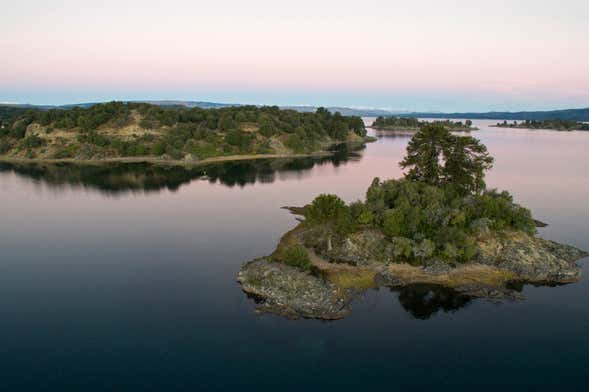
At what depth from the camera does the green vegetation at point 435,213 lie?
4759 centimetres

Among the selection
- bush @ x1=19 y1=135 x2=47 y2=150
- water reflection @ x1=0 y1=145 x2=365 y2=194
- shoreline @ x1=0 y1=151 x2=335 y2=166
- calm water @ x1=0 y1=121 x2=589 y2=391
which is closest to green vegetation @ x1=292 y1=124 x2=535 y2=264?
calm water @ x1=0 y1=121 x2=589 y2=391

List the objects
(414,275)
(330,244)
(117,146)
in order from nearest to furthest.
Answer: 1. (414,275)
2. (330,244)
3. (117,146)

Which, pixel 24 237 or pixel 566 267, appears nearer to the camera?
pixel 566 267

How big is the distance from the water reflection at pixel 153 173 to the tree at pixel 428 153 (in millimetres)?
46341

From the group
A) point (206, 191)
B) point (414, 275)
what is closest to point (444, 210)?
point (414, 275)

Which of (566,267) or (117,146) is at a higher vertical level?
(117,146)

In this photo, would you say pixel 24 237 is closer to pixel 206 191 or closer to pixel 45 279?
pixel 45 279

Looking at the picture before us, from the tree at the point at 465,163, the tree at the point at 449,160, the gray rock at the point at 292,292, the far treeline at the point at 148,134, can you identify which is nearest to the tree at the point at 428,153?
the tree at the point at 449,160

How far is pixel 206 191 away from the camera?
91.8 m

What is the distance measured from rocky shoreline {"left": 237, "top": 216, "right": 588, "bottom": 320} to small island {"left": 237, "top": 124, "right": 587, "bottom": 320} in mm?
106

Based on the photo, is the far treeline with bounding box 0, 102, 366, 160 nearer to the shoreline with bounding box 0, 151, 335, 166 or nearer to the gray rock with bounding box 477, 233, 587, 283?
the shoreline with bounding box 0, 151, 335, 166

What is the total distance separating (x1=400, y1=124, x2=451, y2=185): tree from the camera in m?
62.6

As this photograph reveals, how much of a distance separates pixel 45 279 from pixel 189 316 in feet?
64.9

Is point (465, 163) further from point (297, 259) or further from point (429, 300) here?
point (297, 259)
